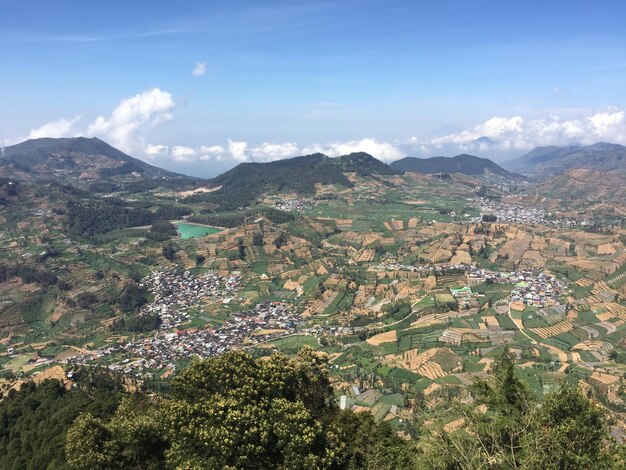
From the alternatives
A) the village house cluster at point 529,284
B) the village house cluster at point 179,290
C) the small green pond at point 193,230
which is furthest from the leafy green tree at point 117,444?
the small green pond at point 193,230

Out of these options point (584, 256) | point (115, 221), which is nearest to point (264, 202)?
point (115, 221)

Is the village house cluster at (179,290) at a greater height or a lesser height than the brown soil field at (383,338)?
greater

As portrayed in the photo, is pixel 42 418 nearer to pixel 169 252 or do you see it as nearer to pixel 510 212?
pixel 169 252

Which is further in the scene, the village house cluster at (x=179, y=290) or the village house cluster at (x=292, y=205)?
the village house cluster at (x=292, y=205)

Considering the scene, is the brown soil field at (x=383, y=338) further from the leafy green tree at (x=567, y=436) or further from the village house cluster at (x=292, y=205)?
the village house cluster at (x=292, y=205)

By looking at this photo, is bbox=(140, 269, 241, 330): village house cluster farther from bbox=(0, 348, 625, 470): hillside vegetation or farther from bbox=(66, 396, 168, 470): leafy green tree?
bbox=(66, 396, 168, 470): leafy green tree

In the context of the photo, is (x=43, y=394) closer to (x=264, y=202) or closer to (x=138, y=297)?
(x=138, y=297)
